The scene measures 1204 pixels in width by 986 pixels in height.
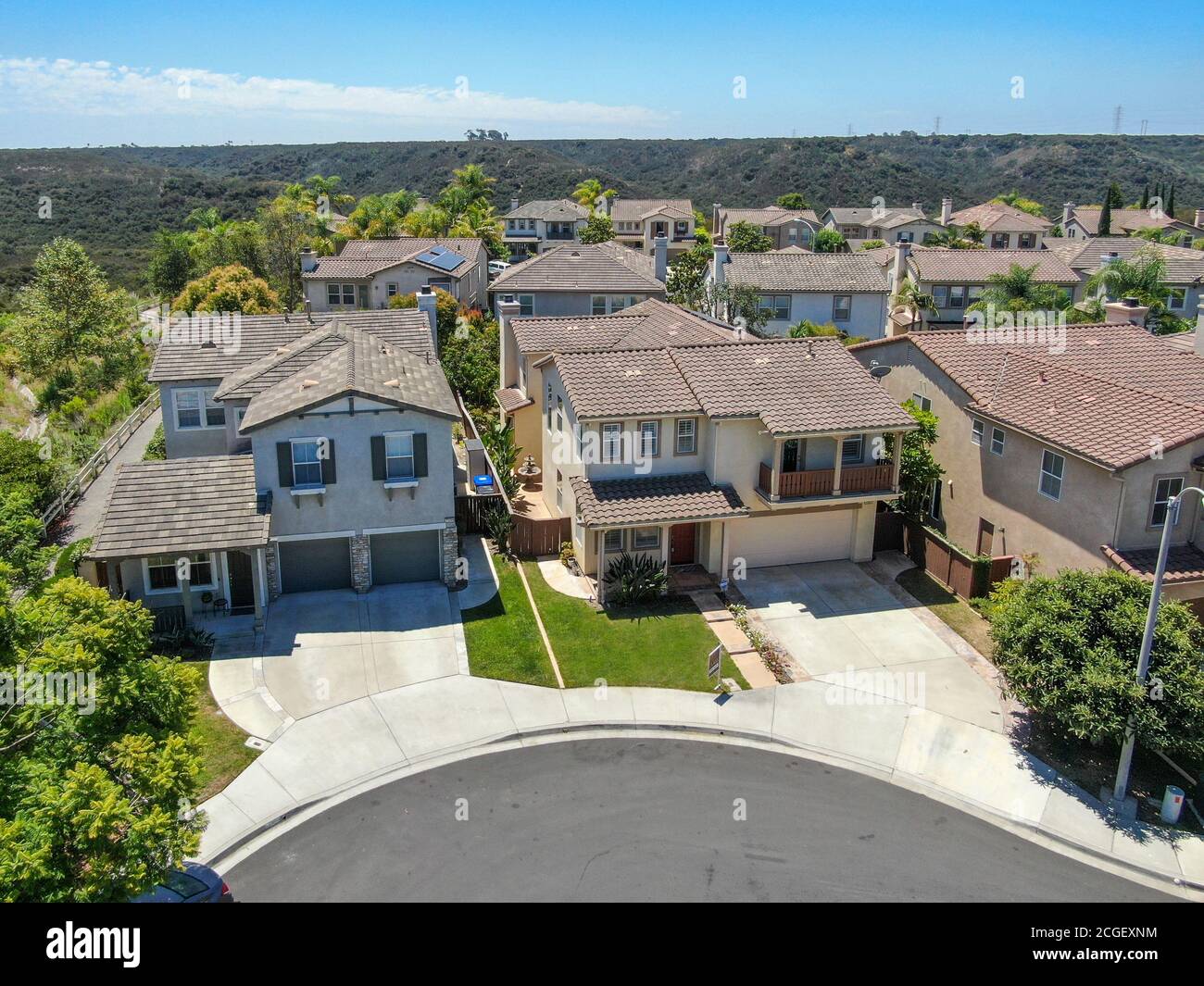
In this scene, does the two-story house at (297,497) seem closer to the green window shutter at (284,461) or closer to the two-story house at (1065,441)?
the green window shutter at (284,461)

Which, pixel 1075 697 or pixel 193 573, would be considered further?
pixel 193 573

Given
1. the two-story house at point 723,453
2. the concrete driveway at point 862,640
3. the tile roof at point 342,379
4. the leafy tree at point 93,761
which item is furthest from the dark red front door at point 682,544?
the leafy tree at point 93,761

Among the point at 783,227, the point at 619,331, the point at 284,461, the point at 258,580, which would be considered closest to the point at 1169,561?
the point at 619,331

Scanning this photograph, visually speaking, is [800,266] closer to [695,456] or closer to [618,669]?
[695,456]

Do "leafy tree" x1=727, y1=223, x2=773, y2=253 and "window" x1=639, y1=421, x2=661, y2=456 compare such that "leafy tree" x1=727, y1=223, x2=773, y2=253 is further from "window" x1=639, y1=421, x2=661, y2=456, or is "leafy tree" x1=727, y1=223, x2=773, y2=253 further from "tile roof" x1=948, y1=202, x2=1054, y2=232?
"window" x1=639, y1=421, x2=661, y2=456

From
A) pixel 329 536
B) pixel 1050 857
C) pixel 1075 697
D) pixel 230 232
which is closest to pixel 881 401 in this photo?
pixel 1075 697

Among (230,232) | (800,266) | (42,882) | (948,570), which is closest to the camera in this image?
(42,882)

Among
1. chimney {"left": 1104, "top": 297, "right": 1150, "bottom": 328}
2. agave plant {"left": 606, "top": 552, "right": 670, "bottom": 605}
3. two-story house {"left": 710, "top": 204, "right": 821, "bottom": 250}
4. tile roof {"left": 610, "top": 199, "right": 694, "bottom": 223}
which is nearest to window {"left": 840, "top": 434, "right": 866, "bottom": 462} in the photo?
agave plant {"left": 606, "top": 552, "right": 670, "bottom": 605}
